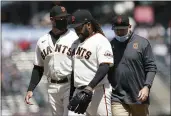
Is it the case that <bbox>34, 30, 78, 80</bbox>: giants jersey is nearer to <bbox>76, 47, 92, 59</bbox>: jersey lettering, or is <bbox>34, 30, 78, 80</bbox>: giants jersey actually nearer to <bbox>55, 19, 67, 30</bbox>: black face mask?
<bbox>55, 19, 67, 30</bbox>: black face mask

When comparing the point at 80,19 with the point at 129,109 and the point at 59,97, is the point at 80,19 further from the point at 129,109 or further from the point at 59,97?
the point at 129,109

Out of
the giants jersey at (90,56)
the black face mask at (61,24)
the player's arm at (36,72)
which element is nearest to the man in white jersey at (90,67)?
the giants jersey at (90,56)

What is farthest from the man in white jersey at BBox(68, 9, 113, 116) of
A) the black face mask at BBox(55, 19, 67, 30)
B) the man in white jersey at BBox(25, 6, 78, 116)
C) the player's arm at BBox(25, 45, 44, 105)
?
the player's arm at BBox(25, 45, 44, 105)

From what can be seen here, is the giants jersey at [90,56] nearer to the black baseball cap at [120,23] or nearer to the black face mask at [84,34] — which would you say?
the black face mask at [84,34]

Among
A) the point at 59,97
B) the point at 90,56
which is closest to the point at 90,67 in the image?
the point at 90,56

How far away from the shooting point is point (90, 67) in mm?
5570

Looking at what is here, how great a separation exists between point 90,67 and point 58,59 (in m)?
0.59

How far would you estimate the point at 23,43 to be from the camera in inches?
519

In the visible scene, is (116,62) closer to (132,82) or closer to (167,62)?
(132,82)

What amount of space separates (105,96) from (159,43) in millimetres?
7752

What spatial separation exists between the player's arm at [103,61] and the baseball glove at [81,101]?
7 centimetres

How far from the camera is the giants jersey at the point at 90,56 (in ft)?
18.1

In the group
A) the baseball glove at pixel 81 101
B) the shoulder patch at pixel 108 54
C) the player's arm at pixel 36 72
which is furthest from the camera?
the player's arm at pixel 36 72

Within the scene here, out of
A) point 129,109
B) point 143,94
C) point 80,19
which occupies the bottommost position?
point 129,109
